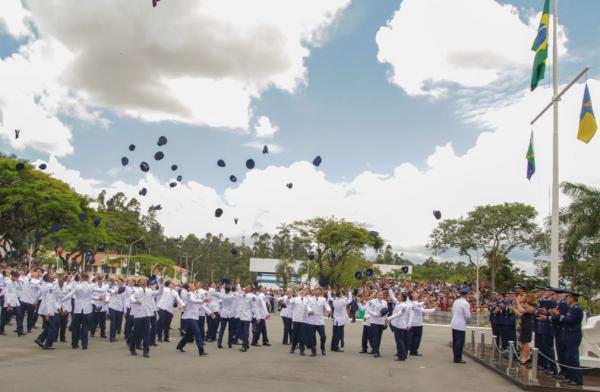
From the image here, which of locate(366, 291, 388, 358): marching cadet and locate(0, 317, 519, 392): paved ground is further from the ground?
locate(366, 291, 388, 358): marching cadet

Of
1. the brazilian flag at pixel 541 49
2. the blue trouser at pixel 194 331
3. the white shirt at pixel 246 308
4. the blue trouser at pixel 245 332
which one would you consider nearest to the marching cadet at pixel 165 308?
the blue trouser at pixel 194 331

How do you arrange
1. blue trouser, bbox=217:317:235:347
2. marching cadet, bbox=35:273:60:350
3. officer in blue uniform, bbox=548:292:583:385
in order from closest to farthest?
officer in blue uniform, bbox=548:292:583:385 → marching cadet, bbox=35:273:60:350 → blue trouser, bbox=217:317:235:347

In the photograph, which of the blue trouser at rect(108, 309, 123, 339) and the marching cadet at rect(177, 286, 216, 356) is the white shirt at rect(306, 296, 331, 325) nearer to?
the marching cadet at rect(177, 286, 216, 356)

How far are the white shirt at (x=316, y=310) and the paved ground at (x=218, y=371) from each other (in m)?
1.01

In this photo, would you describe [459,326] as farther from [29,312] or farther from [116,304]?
[29,312]

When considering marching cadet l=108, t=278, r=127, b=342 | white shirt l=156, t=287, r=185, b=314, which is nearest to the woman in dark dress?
white shirt l=156, t=287, r=185, b=314

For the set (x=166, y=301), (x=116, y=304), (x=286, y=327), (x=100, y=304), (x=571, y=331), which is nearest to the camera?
(x=571, y=331)

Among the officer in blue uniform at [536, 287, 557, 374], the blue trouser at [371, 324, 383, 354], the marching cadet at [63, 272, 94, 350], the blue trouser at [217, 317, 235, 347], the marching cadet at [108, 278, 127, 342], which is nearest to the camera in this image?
the officer in blue uniform at [536, 287, 557, 374]

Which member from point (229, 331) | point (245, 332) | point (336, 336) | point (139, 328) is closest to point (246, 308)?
point (245, 332)

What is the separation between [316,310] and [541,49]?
33.1 feet

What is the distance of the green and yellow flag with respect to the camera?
15.5m

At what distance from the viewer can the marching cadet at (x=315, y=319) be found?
51.0 feet

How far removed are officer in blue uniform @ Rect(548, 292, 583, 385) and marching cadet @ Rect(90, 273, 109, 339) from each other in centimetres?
1118

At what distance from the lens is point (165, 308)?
52.0 ft
